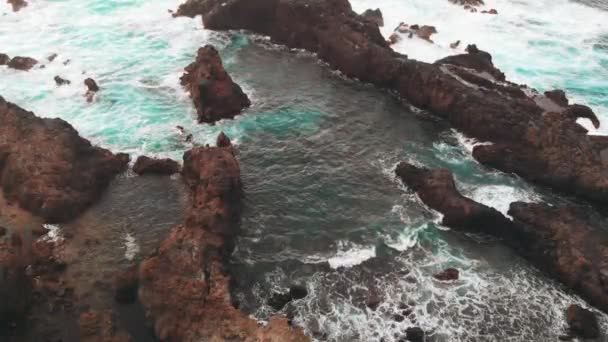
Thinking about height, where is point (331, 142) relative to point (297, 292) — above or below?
above

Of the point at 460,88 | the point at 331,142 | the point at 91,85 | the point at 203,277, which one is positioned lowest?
the point at 203,277

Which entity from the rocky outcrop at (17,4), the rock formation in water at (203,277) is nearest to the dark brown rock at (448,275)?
the rock formation in water at (203,277)

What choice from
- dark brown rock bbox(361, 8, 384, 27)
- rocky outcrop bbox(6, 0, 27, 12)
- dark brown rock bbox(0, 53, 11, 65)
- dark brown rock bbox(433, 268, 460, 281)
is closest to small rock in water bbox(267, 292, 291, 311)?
dark brown rock bbox(433, 268, 460, 281)

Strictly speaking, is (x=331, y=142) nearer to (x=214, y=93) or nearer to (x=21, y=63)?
(x=214, y=93)

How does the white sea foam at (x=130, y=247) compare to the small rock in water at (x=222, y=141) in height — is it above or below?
below

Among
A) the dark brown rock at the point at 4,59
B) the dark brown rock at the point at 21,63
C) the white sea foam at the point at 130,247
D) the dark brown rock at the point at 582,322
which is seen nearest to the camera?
the dark brown rock at the point at 582,322

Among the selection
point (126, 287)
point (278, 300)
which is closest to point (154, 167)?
point (126, 287)

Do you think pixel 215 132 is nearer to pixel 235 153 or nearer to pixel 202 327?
pixel 235 153

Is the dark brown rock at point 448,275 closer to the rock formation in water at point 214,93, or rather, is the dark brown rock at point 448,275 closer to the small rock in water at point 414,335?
the small rock in water at point 414,335
